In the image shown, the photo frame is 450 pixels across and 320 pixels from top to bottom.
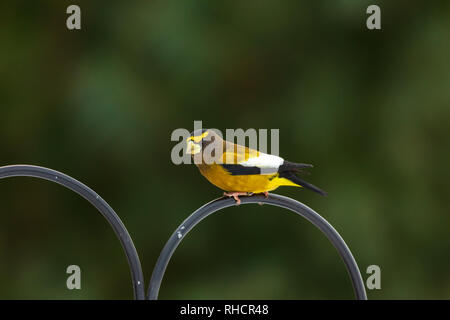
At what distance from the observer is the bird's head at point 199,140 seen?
65.0 inches

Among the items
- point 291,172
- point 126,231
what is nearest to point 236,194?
point 291,172

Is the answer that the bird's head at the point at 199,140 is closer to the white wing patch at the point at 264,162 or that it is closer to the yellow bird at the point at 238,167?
the yellow bird at the point at 238,167

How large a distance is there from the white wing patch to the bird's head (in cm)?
11

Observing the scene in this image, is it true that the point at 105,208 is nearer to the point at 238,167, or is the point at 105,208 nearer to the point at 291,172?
the point at 238,167

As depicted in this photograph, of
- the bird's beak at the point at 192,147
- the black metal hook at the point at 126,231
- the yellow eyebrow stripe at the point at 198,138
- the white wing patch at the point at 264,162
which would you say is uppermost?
the yellow eyebrow stripe at the point at 198,138

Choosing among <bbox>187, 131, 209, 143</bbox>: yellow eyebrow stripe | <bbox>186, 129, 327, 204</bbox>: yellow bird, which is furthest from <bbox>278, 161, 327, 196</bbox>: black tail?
<bbox>187, 131, 209, 143</bbox>: yellow eyebrow stripe

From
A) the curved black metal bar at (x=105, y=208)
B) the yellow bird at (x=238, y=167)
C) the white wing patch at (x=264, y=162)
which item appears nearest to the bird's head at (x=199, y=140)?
the yellow bird at (x=238, y=167)

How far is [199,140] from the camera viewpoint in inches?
65.9

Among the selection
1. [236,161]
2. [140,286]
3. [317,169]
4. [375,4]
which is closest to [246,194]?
[236,161]

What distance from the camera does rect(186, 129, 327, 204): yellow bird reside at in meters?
1.66

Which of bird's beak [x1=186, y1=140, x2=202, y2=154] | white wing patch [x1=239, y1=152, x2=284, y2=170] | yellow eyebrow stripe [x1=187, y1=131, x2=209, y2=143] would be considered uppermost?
yellow eyebrow stripe [x1=187, y1=131, x2=209, y2=143]

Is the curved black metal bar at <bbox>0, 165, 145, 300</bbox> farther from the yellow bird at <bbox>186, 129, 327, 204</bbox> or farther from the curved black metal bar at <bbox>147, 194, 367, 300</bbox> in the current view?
the yellow bird at <bbox>186, 129, 327, 204</bbox>

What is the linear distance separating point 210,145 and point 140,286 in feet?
1.43

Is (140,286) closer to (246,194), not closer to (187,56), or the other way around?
(246,194)
